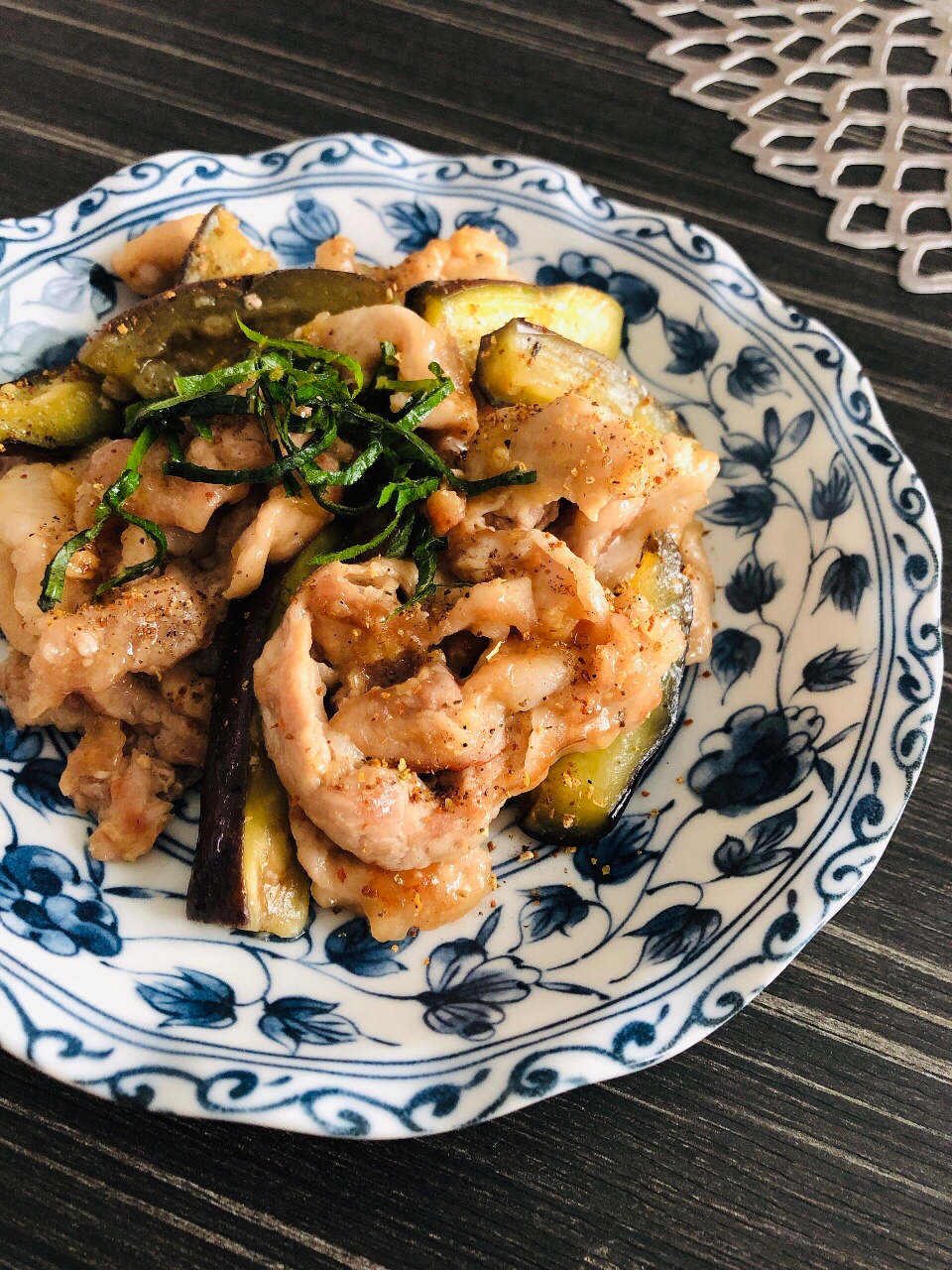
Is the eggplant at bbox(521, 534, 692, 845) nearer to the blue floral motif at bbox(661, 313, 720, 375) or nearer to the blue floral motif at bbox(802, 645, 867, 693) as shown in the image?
the blue floral motif at bbox(802, 645, 867, 693)

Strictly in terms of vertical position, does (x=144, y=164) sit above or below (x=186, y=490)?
above

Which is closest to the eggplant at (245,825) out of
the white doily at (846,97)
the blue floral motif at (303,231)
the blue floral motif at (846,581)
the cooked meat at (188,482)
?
the cooked meat at (188,482)

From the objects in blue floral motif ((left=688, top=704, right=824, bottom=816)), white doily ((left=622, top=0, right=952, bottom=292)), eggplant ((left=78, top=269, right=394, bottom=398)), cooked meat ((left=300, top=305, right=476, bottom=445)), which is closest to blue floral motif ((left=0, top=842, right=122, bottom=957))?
eggplant ((left=78, top=269, right=394, bottom=398))

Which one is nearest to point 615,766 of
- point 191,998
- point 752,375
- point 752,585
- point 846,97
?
point 752,585

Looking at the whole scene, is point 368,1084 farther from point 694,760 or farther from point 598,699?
point 694,760

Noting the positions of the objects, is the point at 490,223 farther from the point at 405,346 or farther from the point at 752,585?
the point at 752,585

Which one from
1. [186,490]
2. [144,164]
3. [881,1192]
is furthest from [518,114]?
[881,1192]

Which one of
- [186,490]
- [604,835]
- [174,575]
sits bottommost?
[604,835]

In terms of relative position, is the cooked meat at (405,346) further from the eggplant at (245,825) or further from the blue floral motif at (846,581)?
the blue floral motif at (846,581)
